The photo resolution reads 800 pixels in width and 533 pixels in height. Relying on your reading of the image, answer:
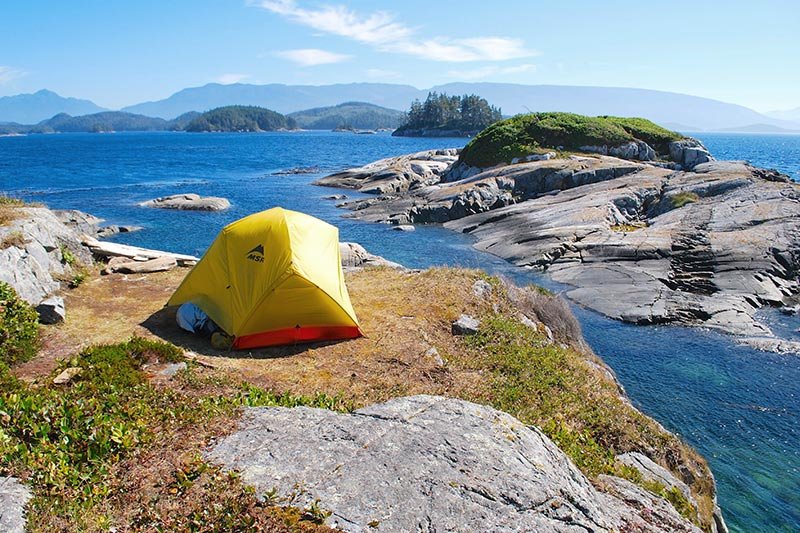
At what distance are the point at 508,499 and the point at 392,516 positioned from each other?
1.60 metres

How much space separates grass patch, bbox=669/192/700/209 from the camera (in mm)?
44281

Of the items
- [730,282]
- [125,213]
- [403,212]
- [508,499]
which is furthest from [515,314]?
[125,213]

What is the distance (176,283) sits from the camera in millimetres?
20766

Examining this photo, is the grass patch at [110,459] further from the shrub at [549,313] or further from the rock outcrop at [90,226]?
the rock outcrop at [90,226]

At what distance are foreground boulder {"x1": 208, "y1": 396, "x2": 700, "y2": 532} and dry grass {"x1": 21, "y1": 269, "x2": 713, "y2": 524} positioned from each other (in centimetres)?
126

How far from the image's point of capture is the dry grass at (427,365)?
12.7 m

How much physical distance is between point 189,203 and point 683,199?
4988 cm

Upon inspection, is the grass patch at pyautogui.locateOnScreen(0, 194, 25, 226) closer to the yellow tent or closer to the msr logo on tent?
the yellow tent

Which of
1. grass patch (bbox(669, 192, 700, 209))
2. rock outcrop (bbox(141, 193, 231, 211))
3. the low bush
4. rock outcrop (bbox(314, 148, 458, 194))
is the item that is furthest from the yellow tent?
rock outcrop (bbox(314, 148, 458, 194))

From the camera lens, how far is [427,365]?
1465 centimetres

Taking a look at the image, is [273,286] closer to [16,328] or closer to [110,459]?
[16,328]

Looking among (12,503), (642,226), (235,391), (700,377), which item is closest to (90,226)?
(235,391)

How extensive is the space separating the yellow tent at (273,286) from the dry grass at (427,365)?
1.80 ft

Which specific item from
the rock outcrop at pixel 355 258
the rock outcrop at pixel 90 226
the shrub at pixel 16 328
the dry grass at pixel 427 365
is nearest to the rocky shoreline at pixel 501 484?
the dry grass at pixel 427 365
